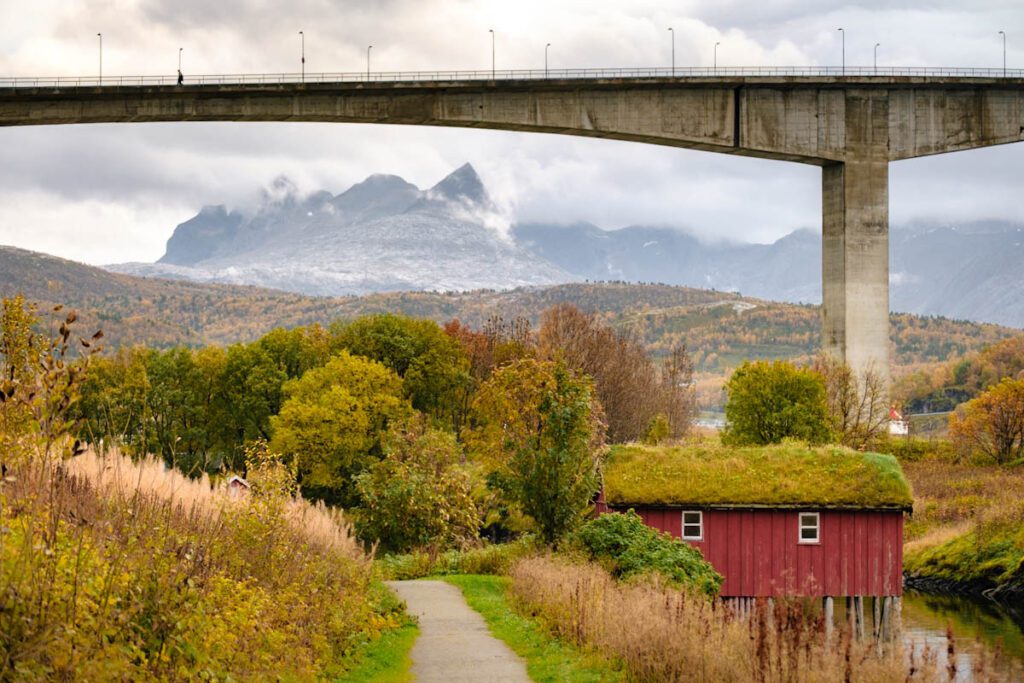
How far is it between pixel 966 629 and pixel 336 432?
95.1 ft

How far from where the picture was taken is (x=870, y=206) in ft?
184

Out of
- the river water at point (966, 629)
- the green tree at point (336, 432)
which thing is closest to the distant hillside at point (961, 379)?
the green tree at point (336, 432)

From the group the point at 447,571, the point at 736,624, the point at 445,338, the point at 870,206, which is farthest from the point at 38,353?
the point at 445,338

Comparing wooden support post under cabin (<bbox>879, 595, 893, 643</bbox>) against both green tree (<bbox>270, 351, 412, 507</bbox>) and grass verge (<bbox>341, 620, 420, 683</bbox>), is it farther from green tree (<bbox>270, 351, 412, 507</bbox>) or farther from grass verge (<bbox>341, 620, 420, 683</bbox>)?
green tree (<bbox>270, 351, 412, 507</bbox>)

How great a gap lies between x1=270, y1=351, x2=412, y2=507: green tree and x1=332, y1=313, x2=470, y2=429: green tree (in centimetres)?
689

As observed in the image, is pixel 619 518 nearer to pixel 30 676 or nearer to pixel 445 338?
pixel 30 676

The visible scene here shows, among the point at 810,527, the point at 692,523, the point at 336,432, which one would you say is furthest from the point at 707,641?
the point at 336,432

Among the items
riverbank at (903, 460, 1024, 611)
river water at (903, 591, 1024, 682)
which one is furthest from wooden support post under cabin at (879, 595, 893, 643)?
riverbank at (903, 460, 1024, 611)

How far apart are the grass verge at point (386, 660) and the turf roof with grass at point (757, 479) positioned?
16614mm

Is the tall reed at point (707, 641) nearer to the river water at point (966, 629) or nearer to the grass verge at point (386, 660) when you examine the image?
the grass verge at point (386, 660)

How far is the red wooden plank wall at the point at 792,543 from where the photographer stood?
38250 mm

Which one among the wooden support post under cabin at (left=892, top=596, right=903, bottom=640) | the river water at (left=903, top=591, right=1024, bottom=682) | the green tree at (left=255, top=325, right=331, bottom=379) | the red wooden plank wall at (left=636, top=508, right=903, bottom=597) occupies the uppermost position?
the green tree at (left=255, top=325, right=331, bottom=379)

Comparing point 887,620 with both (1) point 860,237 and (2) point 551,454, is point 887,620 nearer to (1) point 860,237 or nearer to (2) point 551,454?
(2) point 551,454

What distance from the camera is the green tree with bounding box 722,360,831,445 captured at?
60031 millimetres
